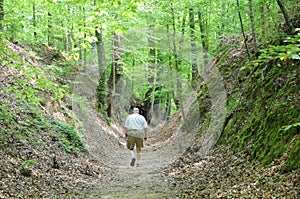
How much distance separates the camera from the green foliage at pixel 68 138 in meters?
10.9

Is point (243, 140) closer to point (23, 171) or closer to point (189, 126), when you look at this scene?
point (23, 171)

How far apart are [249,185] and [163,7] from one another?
11.0 m

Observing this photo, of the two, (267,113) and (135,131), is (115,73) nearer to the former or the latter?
(135,131)

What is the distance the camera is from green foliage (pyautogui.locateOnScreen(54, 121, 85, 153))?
10.9m

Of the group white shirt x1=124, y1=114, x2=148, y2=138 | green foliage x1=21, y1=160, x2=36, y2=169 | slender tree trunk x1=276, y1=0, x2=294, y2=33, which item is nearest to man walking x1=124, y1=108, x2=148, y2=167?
white shirt x1=124, y1=114, x2=148, y2=138

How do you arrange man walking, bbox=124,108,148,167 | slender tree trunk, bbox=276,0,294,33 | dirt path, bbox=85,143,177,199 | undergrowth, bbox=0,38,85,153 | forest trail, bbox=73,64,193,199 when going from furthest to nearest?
man walking, bbox=124,108,148,167
undergrowth, bbox=0,38,85,153
forest trail, bbox=73,64,193,199
dirt path, bbox=85,143,177,199
slender tree trunk, bbox=276,0,294,33

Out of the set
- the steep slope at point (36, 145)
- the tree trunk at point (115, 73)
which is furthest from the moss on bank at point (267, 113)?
the tree trunk at point (115, 73)

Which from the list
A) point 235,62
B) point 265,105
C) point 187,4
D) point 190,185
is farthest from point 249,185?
point 187,4

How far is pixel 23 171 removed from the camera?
23.8 ft

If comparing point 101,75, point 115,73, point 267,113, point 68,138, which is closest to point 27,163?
point 68,138

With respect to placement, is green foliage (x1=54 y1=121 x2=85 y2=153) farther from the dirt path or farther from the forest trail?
the dirt path

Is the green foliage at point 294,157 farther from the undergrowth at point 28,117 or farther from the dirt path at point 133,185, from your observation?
the undergrowth at point 28,117

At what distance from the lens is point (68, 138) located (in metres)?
11.7

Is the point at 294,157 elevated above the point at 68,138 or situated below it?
above
